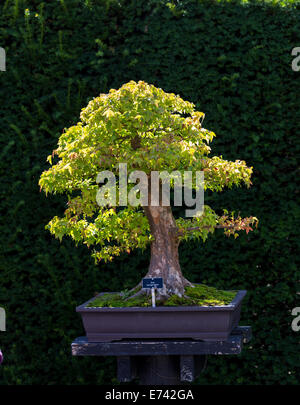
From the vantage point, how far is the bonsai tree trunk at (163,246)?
134 inches

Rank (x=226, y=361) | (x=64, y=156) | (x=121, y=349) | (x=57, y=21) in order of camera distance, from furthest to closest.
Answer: (x=57, y=21) < (x=226, y=361) < (x=64, y=156) < (x=121, y=349)

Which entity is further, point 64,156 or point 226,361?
point 226,361

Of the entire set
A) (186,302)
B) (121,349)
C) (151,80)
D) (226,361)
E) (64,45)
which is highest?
(64,45)

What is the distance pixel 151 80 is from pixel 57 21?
0.85 metres

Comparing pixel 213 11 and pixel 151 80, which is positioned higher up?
pixel 213 11

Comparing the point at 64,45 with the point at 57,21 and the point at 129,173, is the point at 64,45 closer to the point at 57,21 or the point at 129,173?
the point at 57,21

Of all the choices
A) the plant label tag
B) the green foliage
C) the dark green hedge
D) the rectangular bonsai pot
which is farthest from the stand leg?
the dark green hedge

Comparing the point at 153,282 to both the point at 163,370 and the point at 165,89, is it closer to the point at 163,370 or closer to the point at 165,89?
the point at 163,370

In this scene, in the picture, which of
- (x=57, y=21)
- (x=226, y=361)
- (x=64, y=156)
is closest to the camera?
(x=64, y=156)

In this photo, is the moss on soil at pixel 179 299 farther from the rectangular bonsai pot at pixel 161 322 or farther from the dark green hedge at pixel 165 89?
the dark green hedge at pixel 165 89

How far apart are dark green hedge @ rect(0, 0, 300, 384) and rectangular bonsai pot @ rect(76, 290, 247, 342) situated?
1.01 meters

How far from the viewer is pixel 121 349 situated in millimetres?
3115

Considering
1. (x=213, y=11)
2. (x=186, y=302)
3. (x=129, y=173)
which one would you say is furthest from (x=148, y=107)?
(x=213, y=11)

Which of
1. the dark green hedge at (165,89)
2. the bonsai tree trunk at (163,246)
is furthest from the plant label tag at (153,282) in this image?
the dark green hedge at (165,89)
